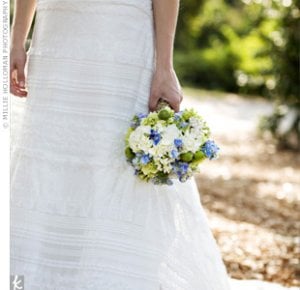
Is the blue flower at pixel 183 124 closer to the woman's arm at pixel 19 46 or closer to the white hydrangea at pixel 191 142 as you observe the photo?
the white hydrangea at pixel 191 142

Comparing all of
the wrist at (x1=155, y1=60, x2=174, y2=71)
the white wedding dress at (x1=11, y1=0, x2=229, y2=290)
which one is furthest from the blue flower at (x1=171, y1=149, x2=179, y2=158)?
the wrist at (x1=155, y1=60, x2=174, y2=71)

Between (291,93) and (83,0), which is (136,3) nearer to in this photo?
(83,0)

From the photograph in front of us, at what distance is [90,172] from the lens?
9.54 feet

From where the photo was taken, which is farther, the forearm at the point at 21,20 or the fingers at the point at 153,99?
the forearm at the point at 21,20

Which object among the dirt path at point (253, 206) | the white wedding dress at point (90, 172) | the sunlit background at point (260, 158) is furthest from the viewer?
the sunlit background at point (260, 158)

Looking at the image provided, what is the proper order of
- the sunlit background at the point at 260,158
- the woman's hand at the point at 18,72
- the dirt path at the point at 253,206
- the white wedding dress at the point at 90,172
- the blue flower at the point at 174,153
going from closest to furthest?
the blue flower at the point at 174,153 < the white wedding dress at the point at 90,172 < the woman's hand at the point at 18,72 < the dirt path at the point at 253,206 < the sunlit background at the point at 260,158

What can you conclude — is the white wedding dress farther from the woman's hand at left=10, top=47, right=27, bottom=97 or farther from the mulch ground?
the mulch ground

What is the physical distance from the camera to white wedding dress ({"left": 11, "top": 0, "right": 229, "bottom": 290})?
9.46ft

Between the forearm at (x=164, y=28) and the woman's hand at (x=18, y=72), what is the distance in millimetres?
555

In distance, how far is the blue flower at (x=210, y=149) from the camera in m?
2.81

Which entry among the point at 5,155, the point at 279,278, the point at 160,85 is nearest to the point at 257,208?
the point at 279,278

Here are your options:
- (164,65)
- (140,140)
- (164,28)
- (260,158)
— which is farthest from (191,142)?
(260,158)

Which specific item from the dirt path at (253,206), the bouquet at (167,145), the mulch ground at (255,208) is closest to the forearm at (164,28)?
the bouquet at (167,145)

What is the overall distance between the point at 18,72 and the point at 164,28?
0.62m
